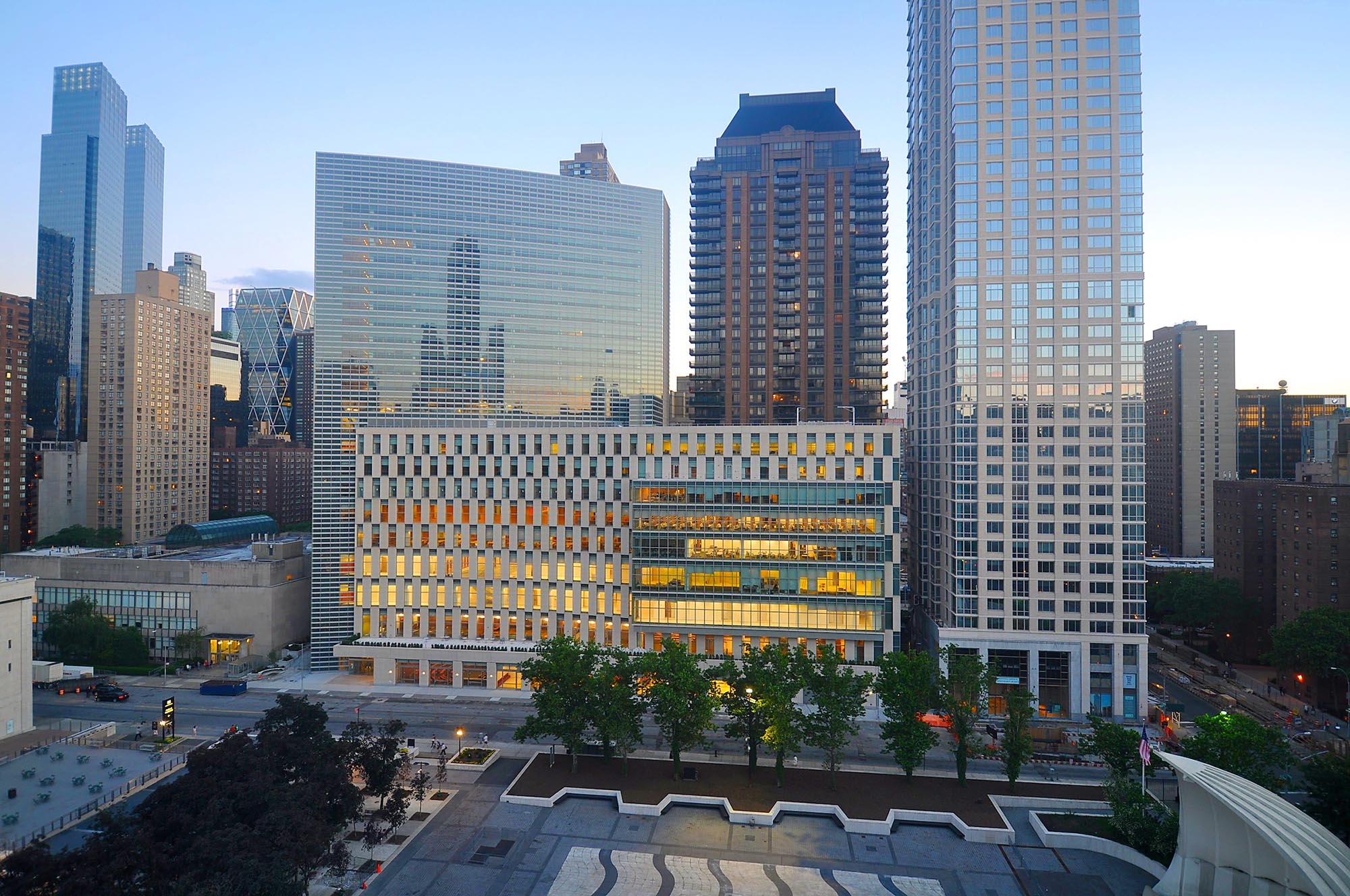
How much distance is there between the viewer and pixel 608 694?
194 ft

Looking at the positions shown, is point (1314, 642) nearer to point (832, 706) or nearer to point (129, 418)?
point (832, 706)

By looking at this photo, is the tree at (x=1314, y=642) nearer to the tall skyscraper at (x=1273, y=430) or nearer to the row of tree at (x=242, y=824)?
the row of tree at (x=242, y=824)

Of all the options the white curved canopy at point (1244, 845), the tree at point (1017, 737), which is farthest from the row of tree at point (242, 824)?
the white curved canopy at point (1244, 845)

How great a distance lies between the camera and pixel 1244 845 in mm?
38281

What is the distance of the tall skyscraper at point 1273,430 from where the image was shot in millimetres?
191625

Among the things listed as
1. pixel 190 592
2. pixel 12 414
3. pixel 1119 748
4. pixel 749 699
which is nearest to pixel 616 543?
pixel 749 699

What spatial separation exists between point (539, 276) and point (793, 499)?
3012 inches

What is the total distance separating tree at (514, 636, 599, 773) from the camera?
59.1 meters

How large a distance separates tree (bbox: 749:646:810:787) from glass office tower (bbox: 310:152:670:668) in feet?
228

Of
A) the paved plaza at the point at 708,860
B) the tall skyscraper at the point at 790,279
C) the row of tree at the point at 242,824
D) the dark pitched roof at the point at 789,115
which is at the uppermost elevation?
the dark pitched roof at the point at 789,115

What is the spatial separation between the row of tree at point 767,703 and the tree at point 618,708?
0.08m

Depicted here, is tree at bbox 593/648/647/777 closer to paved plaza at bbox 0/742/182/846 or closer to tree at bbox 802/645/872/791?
tree at bbox 802/645/872/791

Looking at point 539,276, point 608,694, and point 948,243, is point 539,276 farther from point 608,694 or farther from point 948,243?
point 608,694

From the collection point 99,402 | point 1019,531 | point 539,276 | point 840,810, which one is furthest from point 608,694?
point 99,402
